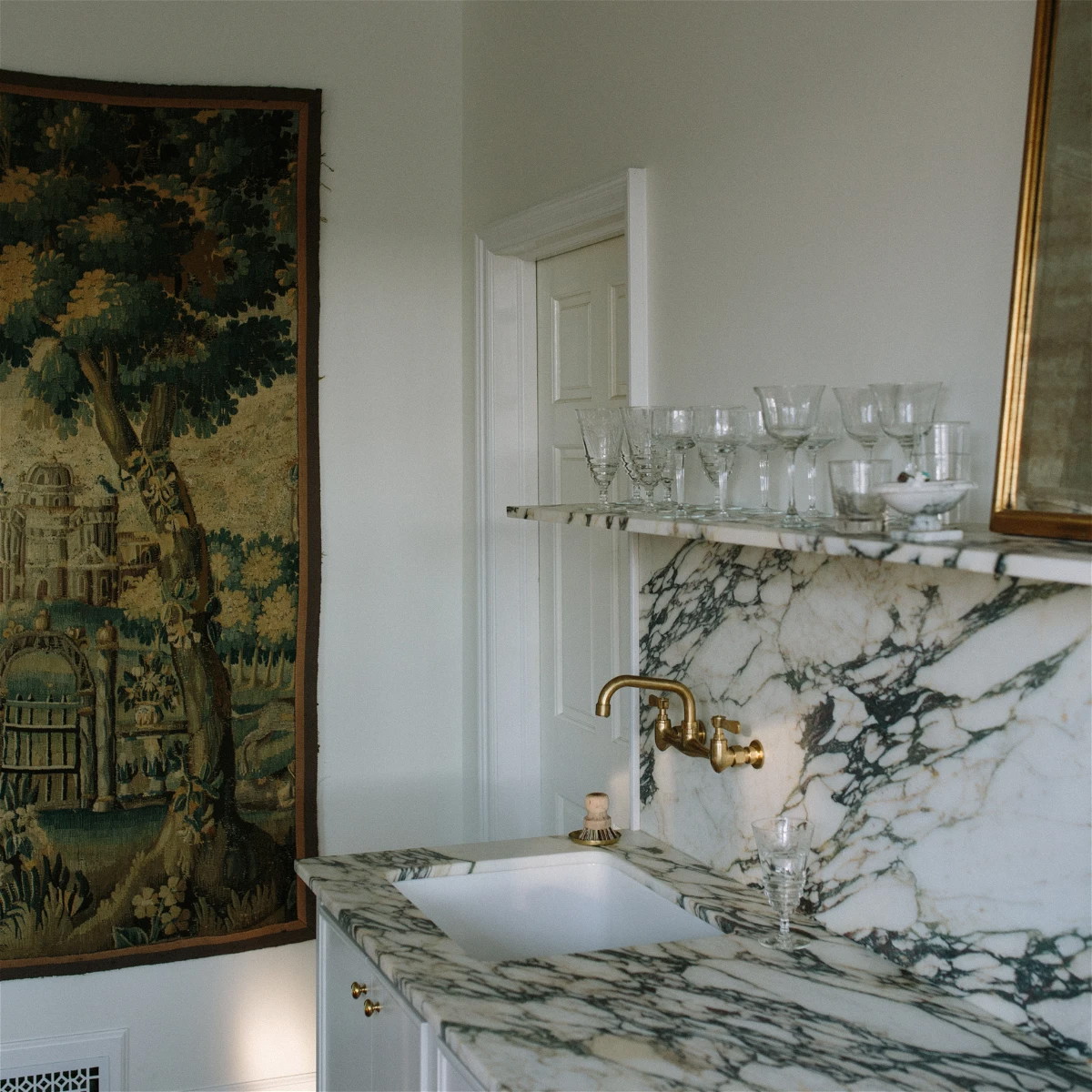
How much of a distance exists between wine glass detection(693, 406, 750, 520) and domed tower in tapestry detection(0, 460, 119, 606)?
5.34 feet

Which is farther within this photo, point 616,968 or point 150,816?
point 150,816

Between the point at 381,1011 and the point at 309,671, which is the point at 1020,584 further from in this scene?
the point at 309,671

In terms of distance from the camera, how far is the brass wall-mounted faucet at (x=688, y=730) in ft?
6.38

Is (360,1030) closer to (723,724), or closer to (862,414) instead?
(723,724)

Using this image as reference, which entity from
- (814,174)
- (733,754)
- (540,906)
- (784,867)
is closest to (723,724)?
(733,754)

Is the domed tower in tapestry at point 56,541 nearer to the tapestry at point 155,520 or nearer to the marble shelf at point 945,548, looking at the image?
the tapestry at point 155,520

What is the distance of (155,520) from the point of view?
2.98m

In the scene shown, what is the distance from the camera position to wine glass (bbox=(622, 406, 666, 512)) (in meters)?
1.99

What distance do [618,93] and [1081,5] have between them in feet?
3.77

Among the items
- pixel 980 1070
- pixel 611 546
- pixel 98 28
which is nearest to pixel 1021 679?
pixel 980 1070

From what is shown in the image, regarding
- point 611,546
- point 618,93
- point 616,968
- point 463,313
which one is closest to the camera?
point 616,968

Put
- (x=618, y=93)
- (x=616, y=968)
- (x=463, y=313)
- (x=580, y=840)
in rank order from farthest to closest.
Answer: (x=463, y=313), (x=618, y=93), (x=580, y=840), (x=616, y=968)

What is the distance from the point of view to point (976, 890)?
1513 millimetres

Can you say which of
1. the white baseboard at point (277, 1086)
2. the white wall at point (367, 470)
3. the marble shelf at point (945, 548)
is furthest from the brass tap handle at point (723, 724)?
the white baseboard at point (277, 1086)
